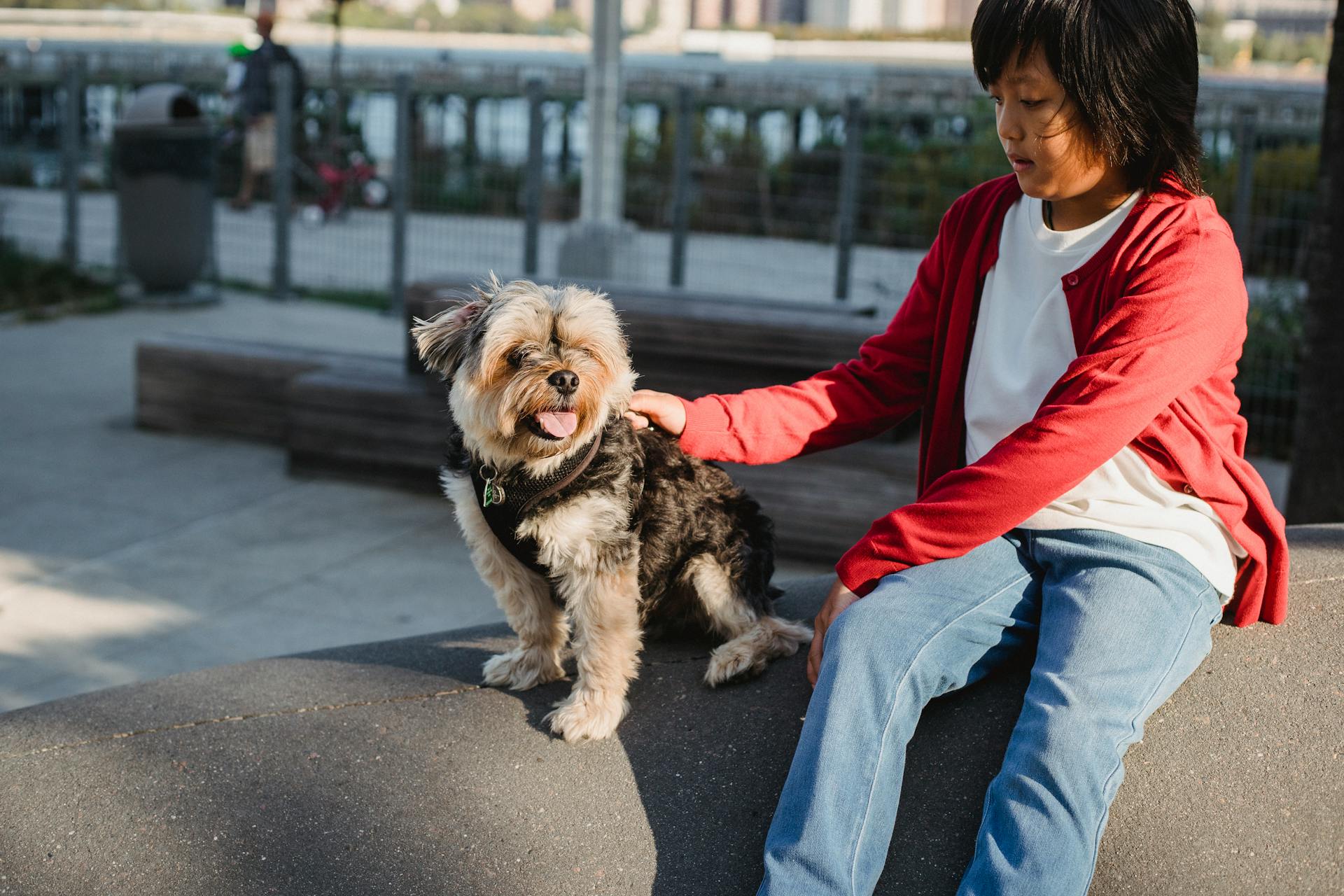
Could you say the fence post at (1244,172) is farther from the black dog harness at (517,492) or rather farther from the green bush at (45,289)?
the green bush at (45,289)

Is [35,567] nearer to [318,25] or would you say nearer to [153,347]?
[153,347]

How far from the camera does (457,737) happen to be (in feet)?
10.1

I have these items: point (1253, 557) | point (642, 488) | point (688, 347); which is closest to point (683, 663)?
point (642, 488)

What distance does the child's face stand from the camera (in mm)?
2600

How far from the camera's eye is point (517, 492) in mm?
2928

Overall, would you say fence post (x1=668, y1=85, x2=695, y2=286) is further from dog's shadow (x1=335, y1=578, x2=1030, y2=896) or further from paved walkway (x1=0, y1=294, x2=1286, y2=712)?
dog's shadow (x1=335, y1=578, x2=1030, y2=896)

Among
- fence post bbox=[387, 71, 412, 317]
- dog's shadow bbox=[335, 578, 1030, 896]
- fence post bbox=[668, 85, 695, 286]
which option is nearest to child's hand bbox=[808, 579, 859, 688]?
dog's shadow bbox=[335, 578, 1030, 896]

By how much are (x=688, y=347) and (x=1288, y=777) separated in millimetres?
3464

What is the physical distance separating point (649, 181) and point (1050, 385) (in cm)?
917

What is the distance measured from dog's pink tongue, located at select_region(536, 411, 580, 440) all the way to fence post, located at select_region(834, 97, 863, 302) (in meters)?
6.40

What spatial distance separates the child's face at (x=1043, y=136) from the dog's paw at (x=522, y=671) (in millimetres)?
1606

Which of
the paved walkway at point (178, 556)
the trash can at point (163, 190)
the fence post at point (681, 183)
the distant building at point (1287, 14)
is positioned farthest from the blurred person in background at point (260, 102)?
the distant building at point (1287, 14)

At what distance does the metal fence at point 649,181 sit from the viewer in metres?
8.82

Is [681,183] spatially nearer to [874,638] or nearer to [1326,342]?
[1326,342]
